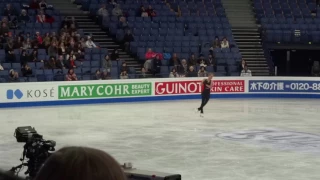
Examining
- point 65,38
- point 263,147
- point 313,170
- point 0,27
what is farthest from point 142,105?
point 313,170

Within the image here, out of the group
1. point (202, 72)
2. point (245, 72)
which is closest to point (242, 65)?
point (245, 72)

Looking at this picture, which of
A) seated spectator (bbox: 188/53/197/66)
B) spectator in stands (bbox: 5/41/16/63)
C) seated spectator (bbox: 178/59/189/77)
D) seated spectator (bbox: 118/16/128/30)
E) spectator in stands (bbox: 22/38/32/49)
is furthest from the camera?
seated spectator (bbox: 118/16/128/30)

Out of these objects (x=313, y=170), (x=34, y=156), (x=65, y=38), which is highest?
(x=65, y=38)

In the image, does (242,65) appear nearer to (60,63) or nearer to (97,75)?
Result: (97,75)

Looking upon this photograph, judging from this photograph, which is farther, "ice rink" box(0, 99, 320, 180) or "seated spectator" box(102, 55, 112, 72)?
"seated spectator" box(102, 55, 112, 72)

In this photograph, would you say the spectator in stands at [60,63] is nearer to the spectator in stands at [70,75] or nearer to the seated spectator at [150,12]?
the spectator in stands at [70,75]

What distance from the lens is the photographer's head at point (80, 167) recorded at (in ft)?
5.20

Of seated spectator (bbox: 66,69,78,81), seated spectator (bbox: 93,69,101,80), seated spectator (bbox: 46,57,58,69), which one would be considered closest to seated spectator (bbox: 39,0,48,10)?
seated spectator (bbox: 46,57,58,69)

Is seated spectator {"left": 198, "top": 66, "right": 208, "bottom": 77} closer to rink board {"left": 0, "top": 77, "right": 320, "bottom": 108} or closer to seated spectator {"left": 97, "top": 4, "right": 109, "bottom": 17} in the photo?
rink board {"left": 0, "top": 77, "right": 320, "bottom": 108}

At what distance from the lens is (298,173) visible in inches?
443

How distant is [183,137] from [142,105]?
368 inches

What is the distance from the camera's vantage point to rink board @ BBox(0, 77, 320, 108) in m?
23.8

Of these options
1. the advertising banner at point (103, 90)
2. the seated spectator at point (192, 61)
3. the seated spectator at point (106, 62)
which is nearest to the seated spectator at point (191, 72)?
the seated spectator at point (192, 61)

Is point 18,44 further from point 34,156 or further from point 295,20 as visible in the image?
point 34,156
